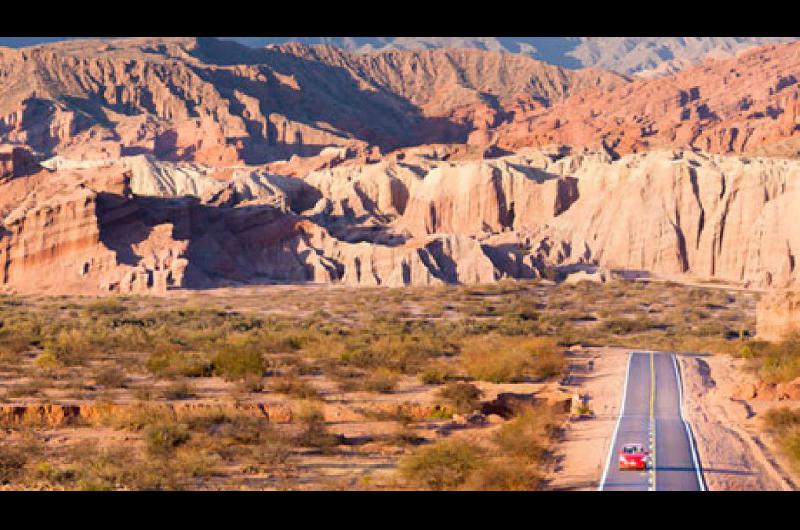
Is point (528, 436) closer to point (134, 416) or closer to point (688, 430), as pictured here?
point (688, 430)

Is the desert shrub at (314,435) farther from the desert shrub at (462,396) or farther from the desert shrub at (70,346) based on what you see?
the desert shrub at (70,346)

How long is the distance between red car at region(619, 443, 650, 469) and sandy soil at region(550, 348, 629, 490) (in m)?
0.45

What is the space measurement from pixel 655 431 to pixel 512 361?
427 inches

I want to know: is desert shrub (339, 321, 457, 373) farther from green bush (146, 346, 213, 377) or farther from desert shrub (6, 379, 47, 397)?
desert shrub (6, 379, 47, 397)

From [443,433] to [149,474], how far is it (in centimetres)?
834

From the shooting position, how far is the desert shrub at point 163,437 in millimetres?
22859

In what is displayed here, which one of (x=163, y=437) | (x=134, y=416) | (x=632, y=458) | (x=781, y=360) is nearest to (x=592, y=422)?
(x=632, y=458)

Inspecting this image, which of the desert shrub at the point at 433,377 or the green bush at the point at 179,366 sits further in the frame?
the green bush at the point at 179,366

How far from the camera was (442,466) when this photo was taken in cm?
2022

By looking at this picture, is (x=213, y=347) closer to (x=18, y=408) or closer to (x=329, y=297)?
(x=18, y=408)

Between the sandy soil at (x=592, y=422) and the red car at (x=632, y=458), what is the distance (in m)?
0.45

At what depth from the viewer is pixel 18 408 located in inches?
1104

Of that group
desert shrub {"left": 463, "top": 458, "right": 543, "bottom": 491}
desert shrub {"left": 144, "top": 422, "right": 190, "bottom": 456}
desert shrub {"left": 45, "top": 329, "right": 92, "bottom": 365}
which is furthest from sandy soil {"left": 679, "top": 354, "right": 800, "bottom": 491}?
desert shrub {"left": 45, "top": 329, "right": 92, "bottom": 365}

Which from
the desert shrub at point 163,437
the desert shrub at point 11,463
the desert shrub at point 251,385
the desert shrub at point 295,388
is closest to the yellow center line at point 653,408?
the desert shrub at point 295,388
